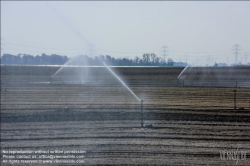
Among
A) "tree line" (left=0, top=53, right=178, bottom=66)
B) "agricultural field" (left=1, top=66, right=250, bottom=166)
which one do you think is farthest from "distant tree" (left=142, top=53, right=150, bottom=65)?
"agricultural field" (left=1, top=66, right=250, bottom=166)

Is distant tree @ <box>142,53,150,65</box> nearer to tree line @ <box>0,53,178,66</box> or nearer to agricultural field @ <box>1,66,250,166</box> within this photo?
tree line @ <box>0,53,178,66</box>

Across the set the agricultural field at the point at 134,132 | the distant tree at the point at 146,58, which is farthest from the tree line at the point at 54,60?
the agricultural field at the point at 134,132

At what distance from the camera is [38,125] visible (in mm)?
11969

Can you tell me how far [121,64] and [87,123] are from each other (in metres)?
79.2

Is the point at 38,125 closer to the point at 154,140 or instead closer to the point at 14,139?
the point at 14,139

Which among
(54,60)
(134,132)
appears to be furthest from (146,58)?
(134,132)

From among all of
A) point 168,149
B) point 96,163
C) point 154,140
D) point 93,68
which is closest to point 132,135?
point 154,140

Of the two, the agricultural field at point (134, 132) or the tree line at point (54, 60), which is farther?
the tree line at point (54, 60)

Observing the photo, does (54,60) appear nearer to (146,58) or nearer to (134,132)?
(146,58)

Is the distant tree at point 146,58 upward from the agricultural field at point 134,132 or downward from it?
upward

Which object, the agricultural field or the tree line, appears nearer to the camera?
the agricultural field

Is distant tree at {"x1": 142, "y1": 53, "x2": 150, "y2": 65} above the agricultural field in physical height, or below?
above

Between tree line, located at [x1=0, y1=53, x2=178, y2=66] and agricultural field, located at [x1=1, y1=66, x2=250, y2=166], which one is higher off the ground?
tree line, located at [x1=0, y1=53, x2=178, y2=66]

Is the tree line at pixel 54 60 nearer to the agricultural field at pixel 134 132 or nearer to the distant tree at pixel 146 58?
the distant tree at pixel 146 58
